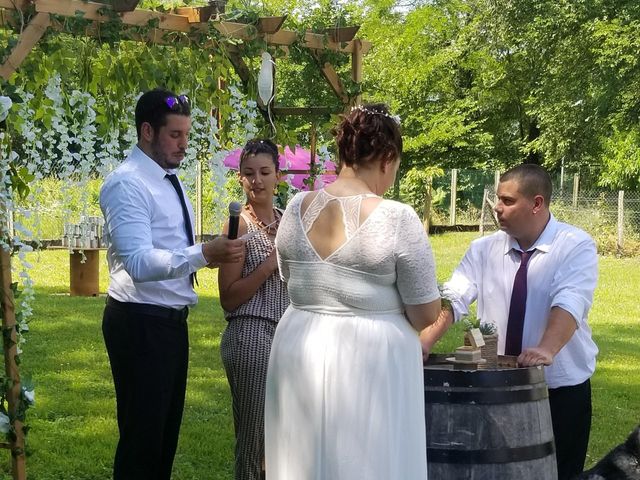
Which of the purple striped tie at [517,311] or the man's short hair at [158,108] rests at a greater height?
the man's short hair at [158,108]

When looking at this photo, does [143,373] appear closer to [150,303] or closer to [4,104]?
[150,303]

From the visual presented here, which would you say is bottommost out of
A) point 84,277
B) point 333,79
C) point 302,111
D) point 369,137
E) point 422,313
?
point 84,277

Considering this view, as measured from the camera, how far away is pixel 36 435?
20.6 feet

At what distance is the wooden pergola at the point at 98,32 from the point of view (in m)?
3.84

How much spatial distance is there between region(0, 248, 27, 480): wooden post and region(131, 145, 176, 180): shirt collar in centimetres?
67

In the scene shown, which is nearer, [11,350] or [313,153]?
[11,350]

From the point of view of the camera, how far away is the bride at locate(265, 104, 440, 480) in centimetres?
306

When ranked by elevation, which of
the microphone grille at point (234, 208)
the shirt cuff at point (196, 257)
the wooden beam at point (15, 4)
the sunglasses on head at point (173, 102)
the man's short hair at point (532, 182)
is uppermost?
the wooden beam at point (15, 4)

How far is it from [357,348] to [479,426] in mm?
807

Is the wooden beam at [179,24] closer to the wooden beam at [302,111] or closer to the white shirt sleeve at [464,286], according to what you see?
the wooden beam at [302,111]

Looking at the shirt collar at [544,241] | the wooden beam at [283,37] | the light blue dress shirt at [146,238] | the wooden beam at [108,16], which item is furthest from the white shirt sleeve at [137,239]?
the shirt collar at [544,241]

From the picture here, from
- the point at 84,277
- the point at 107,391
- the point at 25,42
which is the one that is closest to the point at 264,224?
the point at 25,42

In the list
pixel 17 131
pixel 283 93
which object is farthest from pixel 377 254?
pixel 283 93

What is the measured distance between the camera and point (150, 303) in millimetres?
3807
